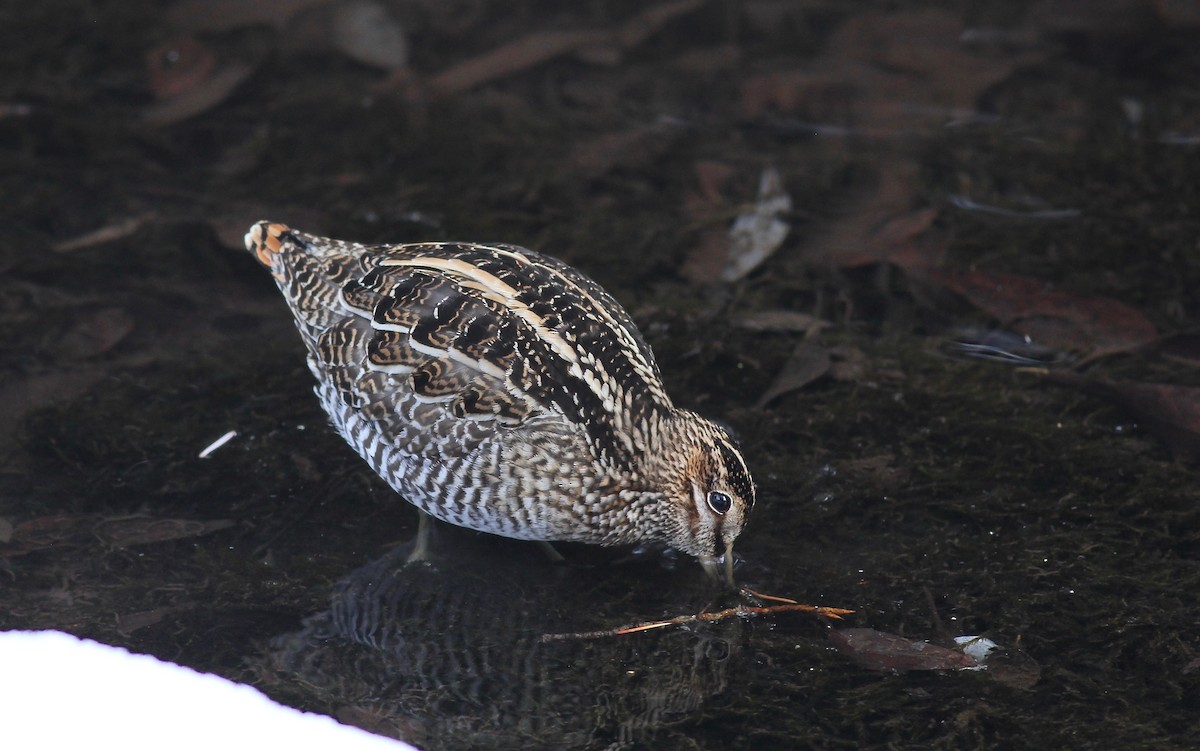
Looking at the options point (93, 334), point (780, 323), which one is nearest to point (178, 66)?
point (93, 334)

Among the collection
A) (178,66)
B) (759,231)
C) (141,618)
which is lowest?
(759,231)

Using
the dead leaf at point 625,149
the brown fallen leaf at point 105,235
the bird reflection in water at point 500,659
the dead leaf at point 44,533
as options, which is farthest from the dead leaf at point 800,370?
the brown fallen leaf at point 105,235

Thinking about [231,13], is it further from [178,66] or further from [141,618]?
[141,618]

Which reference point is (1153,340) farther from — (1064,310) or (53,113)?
(53,113)

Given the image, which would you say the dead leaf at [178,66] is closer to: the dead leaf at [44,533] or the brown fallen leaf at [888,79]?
the brown fallen leaf at [888,79]

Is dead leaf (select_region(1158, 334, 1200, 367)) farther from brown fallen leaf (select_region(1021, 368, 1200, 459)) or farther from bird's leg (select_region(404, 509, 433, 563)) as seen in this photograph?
bird's leg (select_region(404, 509, 433, 563))

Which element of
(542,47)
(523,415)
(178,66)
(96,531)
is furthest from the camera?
(542,47)
